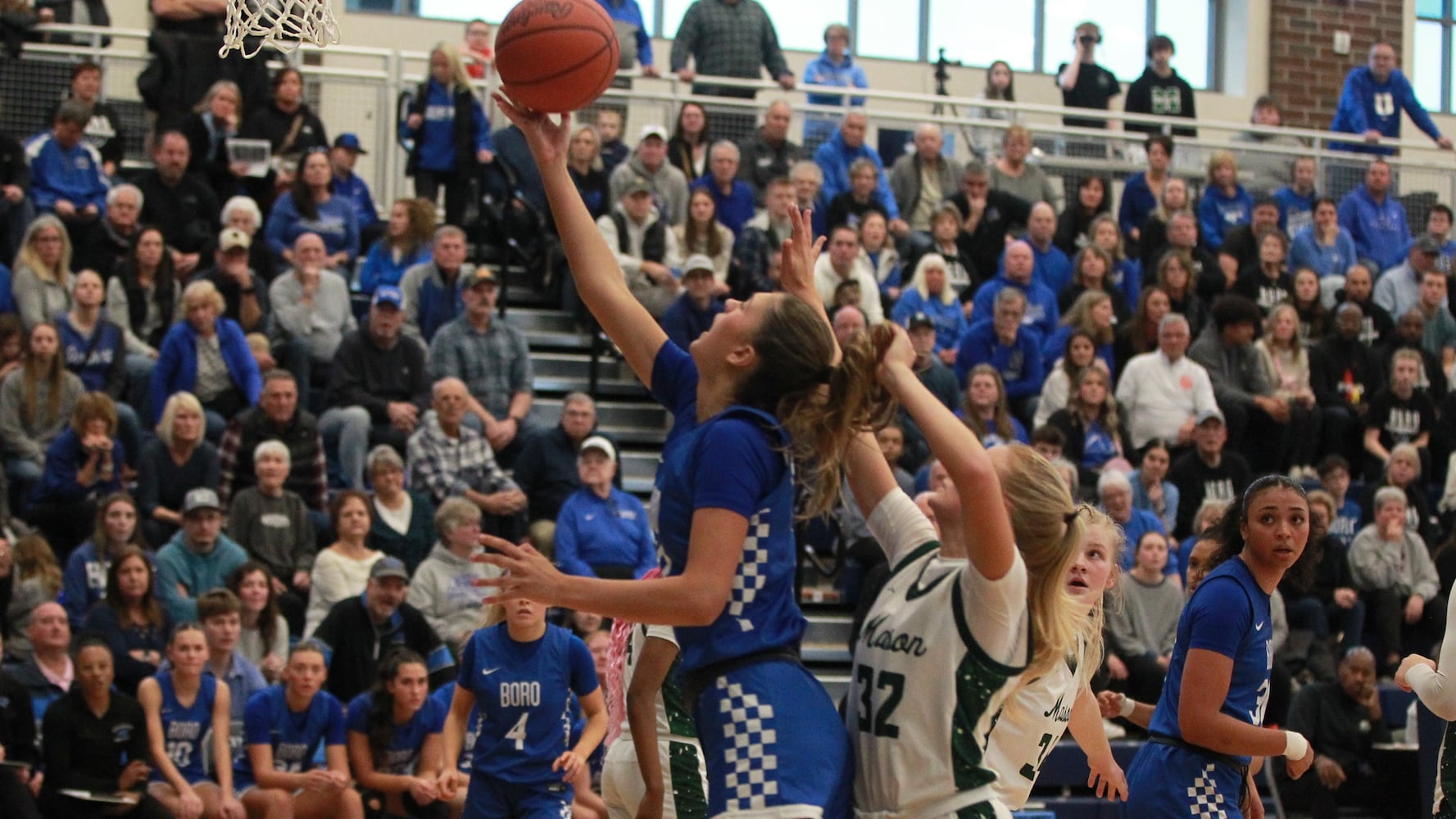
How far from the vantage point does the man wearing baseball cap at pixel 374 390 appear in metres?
11.3

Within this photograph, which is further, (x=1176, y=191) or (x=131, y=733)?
(x=1176, y=191)

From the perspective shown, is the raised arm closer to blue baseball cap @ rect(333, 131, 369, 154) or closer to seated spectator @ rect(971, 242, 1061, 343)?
seated spectator @ rect(971, 242, 1061, 343)

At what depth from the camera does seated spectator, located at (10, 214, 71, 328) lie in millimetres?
11469

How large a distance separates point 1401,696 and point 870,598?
4027mm

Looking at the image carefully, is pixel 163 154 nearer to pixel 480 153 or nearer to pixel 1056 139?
pixel 480 153

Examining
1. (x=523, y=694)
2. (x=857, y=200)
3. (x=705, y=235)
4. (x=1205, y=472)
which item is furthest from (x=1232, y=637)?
(x=857, y=200)

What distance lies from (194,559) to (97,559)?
1.69ft

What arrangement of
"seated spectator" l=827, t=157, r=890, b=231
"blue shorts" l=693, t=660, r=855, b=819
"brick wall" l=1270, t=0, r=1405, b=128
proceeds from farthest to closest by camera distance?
"brick wall" l=1270, t=0, r=1405, b=128, "seated spectator" l=827, t=157, r=890, b=231, "blue shorts" l=693, t=660, r=855, b=819

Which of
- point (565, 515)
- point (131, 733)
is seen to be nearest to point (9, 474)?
point (131, 733)

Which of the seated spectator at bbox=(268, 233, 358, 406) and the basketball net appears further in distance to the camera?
the seated spectator at bbox=(268, 233, 358, 406)

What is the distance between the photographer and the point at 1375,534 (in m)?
12.4

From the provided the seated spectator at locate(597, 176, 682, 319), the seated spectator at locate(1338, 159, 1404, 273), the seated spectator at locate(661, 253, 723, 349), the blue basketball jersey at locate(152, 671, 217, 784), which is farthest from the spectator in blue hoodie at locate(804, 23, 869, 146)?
the blue basketball jersey at locate(152, 671, 217, 784)

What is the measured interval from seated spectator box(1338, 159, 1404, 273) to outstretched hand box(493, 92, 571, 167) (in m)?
13.4

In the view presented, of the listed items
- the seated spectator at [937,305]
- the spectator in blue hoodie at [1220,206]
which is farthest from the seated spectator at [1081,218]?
the seated spectator at [937,305]
